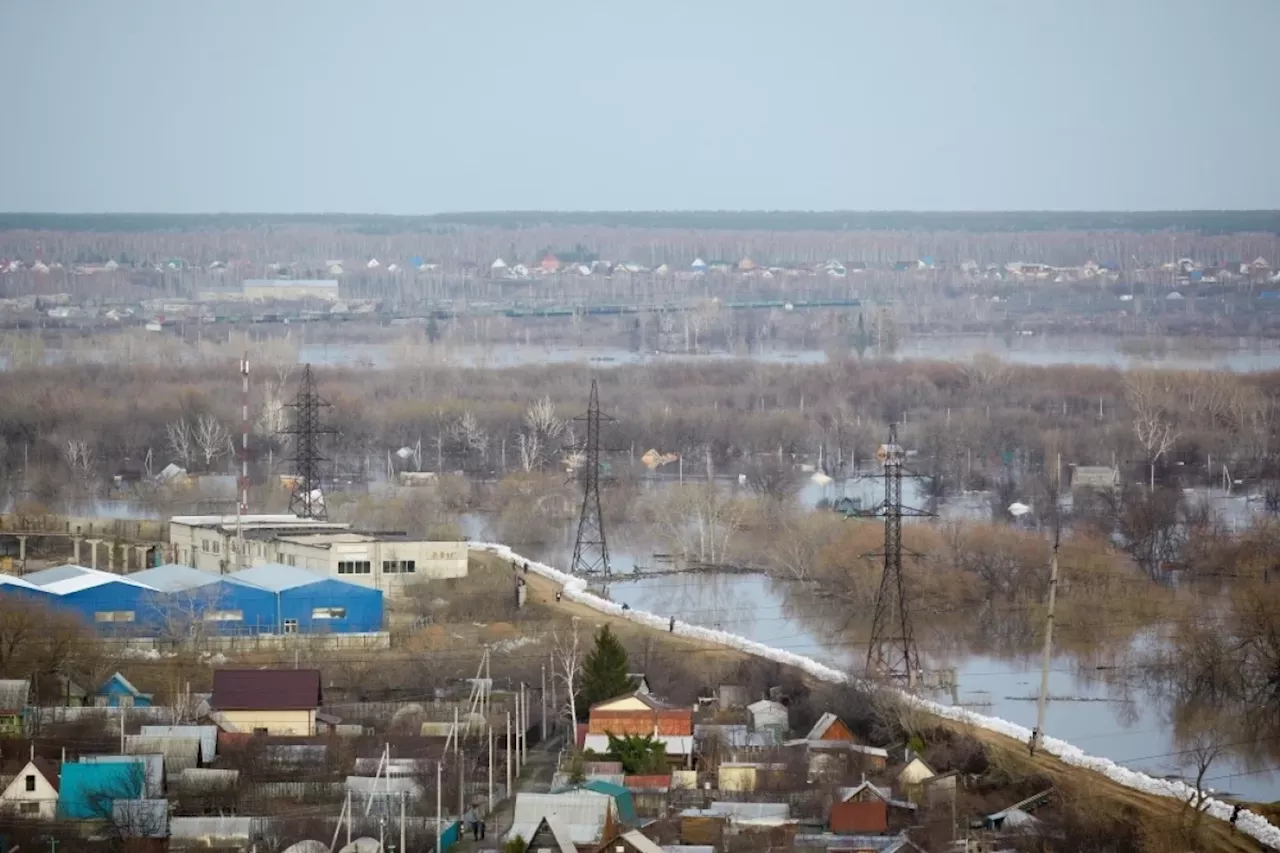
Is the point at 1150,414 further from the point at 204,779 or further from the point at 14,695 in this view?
the point at 204,779

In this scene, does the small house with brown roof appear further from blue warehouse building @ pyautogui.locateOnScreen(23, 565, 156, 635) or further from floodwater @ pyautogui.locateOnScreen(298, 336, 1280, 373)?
floodwater @ pyautogui.locateOnScreen(298, 336, 1280, 373)

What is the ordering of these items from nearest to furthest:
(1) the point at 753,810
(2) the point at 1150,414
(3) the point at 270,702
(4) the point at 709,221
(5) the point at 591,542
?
1. (1) the point at 753,810
2. (3) the point at 270,702
3. (5) the point at 591,542
4. (2) the point at 1150,414
5. (4) the point at 709,221

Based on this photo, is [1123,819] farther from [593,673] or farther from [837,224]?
[837,224]

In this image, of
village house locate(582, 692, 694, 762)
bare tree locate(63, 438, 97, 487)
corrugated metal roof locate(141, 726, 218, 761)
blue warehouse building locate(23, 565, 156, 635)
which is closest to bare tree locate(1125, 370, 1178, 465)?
bare tree locate(63, 438, 97, 487)

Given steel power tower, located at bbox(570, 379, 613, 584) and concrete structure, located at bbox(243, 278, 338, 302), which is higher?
steel power tower, located at bbox(570, 379, 613, 584)

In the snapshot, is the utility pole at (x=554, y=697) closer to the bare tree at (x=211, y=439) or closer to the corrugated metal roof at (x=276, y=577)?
the corrugated metal roof at (x=276, y=577)

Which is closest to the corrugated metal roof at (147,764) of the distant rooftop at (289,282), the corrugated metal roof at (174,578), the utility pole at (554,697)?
the utility pole at (554,697)

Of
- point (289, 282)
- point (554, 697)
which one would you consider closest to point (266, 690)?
point (554, 697)
